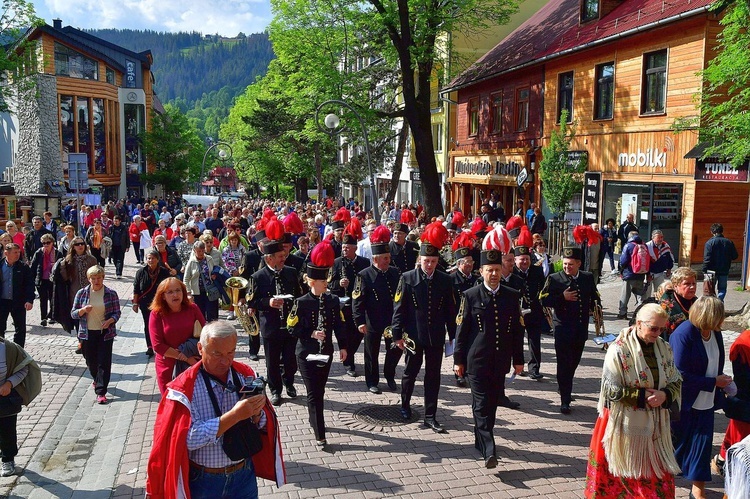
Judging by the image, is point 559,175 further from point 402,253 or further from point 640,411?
point 640,411

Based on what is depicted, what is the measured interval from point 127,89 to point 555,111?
49.8 meters

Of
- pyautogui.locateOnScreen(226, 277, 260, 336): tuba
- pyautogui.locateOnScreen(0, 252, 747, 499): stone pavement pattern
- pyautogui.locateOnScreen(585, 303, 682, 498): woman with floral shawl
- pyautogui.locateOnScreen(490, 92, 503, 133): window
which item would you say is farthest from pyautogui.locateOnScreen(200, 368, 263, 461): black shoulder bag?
pyautogui.locateOnScreen(490, 92, 503, 133): window

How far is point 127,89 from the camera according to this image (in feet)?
211

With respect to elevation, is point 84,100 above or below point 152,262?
above

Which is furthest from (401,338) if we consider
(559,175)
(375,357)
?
(559,175)

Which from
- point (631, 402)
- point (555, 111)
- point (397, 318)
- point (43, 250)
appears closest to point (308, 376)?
point (397, 318)

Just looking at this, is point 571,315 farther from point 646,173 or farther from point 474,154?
point 474,154

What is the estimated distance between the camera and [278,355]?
27.0 feet

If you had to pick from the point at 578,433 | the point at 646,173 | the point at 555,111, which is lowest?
the point at 578,433

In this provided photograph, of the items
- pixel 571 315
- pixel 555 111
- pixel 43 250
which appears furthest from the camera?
pixel 555 111

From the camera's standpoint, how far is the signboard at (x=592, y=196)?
73.6ft

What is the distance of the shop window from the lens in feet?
89.8

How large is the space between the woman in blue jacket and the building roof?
536 inches

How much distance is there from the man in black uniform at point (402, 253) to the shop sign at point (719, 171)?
842 centimetres
